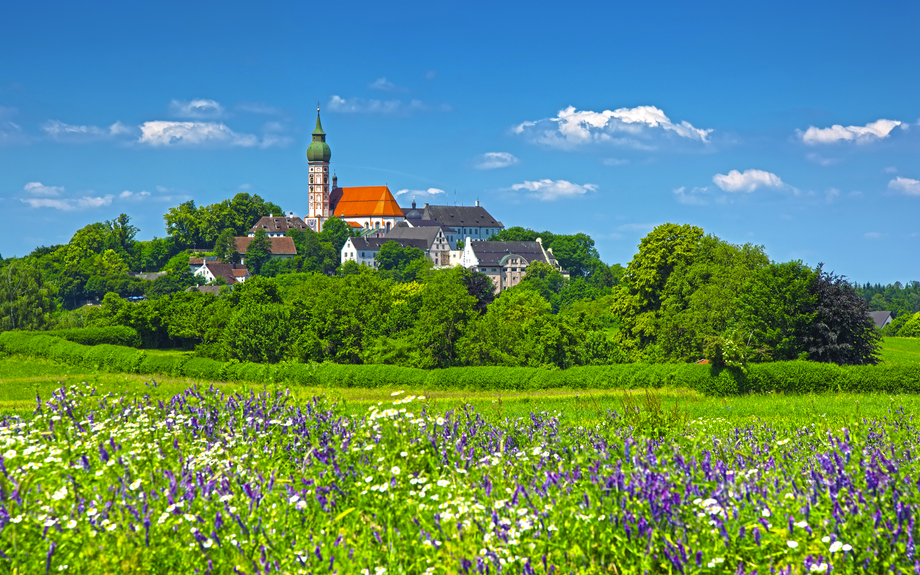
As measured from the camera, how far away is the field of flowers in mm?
6020

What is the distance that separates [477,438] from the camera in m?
9.22

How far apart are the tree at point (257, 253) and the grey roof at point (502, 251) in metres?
43.3


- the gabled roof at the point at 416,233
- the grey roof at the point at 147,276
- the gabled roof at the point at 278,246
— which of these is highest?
the gabled roof at the point at 416,233

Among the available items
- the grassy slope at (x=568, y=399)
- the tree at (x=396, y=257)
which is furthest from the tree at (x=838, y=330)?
the tree at (x=396, y=257)

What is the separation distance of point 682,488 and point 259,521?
11.4ft

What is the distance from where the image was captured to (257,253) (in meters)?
161

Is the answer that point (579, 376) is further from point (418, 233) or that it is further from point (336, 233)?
point (418, 233)

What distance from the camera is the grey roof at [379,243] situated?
167125 millimetres

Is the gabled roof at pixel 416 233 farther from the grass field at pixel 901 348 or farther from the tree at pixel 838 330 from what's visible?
the tree at pixel 838 330

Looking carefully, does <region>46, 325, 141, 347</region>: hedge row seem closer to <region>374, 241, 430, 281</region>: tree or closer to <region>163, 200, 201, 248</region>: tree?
<region>374, 241, 430, 281</region>: tree

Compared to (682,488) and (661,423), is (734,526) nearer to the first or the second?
(682,488)

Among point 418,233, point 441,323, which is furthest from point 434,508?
point 418,233

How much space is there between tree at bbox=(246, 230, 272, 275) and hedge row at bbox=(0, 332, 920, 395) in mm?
129417

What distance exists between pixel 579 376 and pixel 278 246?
14725 centimetres
